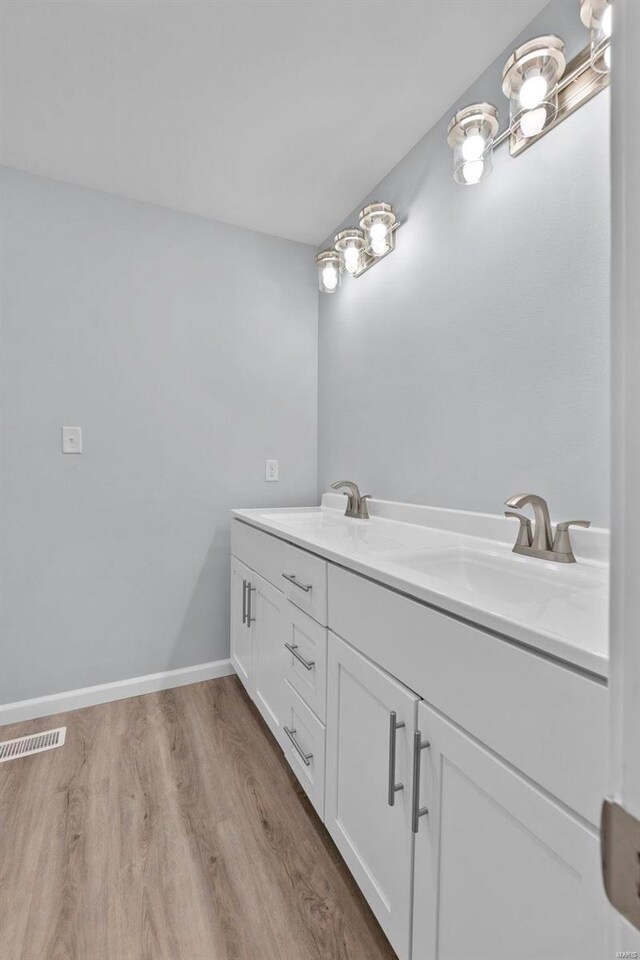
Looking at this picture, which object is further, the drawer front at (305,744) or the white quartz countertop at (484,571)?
the drawer front at (305,744)

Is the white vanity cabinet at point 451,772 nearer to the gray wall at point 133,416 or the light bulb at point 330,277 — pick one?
the gray wall at point 133,416

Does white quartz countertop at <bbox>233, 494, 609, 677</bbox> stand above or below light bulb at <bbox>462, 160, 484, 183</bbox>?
below

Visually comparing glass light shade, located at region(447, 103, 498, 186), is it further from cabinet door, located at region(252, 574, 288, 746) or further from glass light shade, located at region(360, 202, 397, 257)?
cabinet door, located at region(252, 574, 288, 746)

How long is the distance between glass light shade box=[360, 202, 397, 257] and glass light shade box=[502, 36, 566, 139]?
0.64 meters

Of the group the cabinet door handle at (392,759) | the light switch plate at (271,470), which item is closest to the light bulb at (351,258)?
the light switch plate at (271,470)

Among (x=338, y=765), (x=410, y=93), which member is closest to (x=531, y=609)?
(x=338, y=765)

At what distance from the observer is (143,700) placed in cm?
211

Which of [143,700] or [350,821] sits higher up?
[350,821]

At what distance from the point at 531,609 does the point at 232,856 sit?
1079mm

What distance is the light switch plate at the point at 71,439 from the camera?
1997 millimetres

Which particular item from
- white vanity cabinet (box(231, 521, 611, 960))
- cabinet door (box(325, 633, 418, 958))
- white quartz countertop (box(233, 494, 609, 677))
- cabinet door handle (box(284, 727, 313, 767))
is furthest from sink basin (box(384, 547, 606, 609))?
cabinet door handle (box(284, 727, 313, 767))

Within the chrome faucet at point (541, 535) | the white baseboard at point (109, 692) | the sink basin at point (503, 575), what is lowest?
the white baseboard at point (109, 692)

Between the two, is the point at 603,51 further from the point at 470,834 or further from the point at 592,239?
the point at 470,834

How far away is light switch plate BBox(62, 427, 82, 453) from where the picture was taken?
200 centimetres
